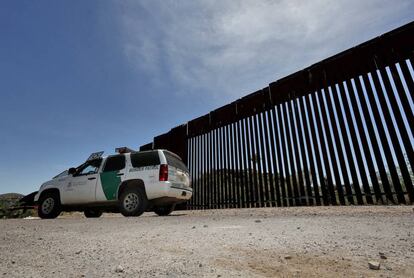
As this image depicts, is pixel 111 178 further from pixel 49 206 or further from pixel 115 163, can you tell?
pixel 49 206

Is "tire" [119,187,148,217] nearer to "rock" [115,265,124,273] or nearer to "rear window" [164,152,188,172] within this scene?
"rear window" [164,152,188,172]

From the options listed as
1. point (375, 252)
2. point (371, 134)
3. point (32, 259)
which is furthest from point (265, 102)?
point (32, 259)

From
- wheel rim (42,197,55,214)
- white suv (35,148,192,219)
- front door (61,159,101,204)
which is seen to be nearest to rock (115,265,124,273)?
white suv (35,148,192,219)

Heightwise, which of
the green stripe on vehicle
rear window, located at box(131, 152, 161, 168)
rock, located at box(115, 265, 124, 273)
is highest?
rear window, located at box(131, 152, 161, 168)

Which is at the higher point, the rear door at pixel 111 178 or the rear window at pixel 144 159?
the rear window at pixel 144 159

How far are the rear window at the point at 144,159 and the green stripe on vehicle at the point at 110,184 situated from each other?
2.03 feet

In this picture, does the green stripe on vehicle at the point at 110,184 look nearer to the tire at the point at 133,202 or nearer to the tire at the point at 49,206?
the tire at the point at 133,202

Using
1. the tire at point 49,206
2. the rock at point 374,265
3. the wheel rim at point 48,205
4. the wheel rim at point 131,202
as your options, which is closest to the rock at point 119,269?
the rock at point 374,265

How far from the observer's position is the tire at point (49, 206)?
8.30 m

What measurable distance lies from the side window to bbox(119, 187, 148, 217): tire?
0.76 metres

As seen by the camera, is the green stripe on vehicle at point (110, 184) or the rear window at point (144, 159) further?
the green stripe on vehicle at point (110, 184)

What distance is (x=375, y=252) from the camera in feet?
7.32

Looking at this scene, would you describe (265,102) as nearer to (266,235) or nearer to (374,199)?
(374,199)

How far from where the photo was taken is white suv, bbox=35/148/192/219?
22.5ft
